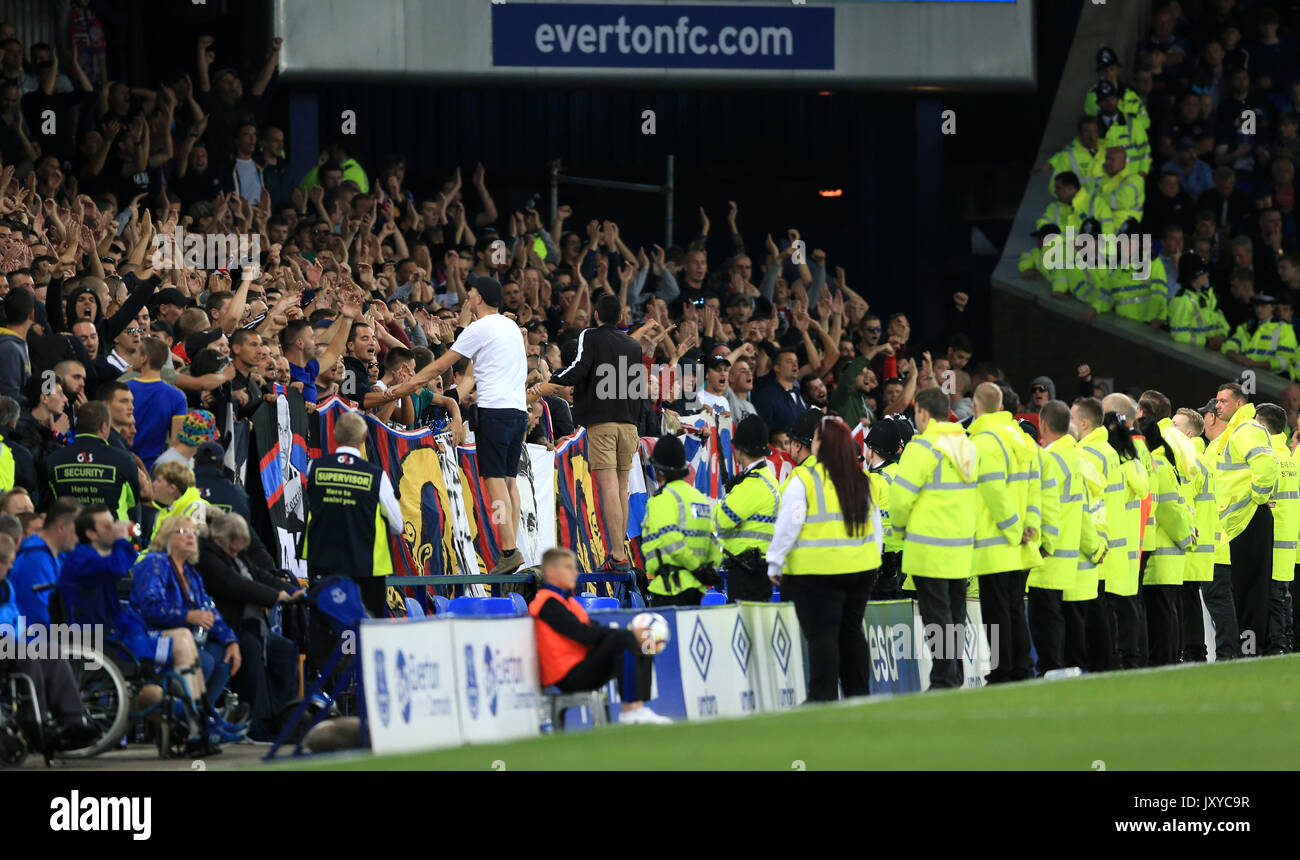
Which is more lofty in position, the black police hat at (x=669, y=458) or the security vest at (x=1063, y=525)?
the black police hat at (x=669, y=458)

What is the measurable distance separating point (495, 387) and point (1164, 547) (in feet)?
18.8

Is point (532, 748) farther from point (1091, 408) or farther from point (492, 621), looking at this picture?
point (1091, 408)

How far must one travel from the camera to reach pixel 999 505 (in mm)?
14953

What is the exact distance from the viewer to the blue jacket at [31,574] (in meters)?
12.6

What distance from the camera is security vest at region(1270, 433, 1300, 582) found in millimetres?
18781

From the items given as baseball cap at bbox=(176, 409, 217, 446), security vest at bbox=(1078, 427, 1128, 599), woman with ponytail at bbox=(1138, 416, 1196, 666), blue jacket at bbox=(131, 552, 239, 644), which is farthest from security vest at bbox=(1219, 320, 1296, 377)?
blue jacket at bbox=(131, 552, 239, 644)

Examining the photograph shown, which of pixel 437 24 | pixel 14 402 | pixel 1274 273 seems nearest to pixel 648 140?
pixel 437 24

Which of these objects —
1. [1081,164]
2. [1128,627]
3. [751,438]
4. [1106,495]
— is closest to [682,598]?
[751,438]

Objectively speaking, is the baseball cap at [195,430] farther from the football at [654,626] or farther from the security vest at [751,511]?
the security vest at [751,511]

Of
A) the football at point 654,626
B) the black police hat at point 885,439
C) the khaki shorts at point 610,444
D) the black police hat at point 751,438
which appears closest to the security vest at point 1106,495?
the black police hat at point 885,439

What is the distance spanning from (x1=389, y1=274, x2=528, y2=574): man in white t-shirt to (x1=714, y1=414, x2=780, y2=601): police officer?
62.5 inches

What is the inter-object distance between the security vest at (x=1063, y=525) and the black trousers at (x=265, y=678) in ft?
17.7
